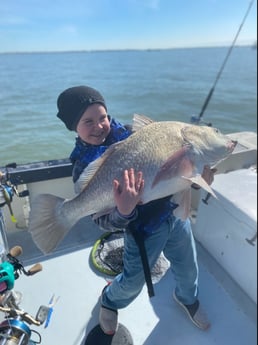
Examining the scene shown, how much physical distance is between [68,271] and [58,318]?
41cm

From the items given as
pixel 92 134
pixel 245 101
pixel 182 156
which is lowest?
pixel 245 101

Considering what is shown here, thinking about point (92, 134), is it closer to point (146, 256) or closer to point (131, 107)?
point (146, 256)

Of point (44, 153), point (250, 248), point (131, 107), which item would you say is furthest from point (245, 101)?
point (250, 248)

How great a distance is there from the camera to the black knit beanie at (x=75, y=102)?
1402 millimetres

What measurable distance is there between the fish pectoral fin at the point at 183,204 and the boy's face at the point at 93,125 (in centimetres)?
51

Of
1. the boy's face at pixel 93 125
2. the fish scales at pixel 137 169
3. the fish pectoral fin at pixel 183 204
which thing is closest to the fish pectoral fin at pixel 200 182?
the fish scales at pixel 137 169

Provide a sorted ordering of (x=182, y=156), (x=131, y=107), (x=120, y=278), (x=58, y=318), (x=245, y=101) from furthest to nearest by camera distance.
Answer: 1. (x=245, y=101)
2. (x=131, y=107)
3. (x=58, y=318)
4. (x=120, y=278)
5. (x=182, y=156)

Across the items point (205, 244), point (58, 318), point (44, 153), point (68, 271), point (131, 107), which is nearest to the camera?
point (58, 318)

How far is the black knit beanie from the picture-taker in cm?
140

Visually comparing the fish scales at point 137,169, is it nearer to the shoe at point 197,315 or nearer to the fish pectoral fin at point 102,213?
the fish pectoral fin at point 102,213

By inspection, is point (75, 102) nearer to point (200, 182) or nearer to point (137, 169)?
point (137, 169)

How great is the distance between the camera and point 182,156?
1.39 meters

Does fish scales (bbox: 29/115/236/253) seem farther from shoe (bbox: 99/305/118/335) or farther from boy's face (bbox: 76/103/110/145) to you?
shoe (bbox: 99/305/118/335)

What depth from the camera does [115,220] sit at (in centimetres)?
131
